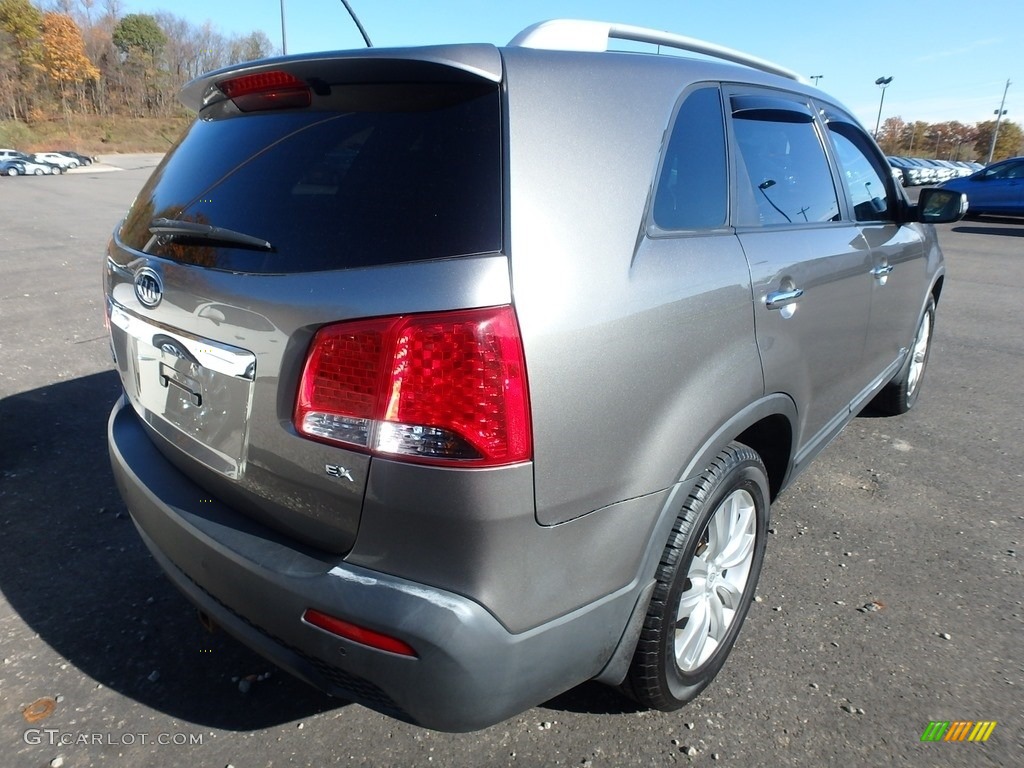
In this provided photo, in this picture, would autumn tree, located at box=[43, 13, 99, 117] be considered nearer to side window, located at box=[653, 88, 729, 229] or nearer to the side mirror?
the side mirror

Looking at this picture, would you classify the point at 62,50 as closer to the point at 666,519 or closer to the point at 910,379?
the point at 910,379

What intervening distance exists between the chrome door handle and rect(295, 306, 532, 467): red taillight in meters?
1.06

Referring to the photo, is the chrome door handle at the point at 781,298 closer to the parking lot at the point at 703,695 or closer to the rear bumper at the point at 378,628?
the rear bumper at the point at 378,628

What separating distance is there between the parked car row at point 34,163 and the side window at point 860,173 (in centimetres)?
5182

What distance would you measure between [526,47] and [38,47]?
92.4 metres

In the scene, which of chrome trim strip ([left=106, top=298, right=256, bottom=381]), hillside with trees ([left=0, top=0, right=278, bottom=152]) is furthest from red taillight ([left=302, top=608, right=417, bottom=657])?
hillside with trees ([left=0, top=0, right=278, bottom=152])

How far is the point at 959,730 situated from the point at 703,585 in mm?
843

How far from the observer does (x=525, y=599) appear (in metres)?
1.54

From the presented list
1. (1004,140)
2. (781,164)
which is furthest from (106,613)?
(1004,140)

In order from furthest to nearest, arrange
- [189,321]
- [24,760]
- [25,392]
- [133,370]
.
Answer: [25,392] → [133,370] → [24,760] → [189,321]

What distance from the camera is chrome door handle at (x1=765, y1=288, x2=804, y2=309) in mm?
2160

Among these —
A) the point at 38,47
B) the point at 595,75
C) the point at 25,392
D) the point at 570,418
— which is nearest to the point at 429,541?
the point at 570,418

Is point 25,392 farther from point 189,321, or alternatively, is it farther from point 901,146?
point 901,146

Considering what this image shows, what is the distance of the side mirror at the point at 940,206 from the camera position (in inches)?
135
